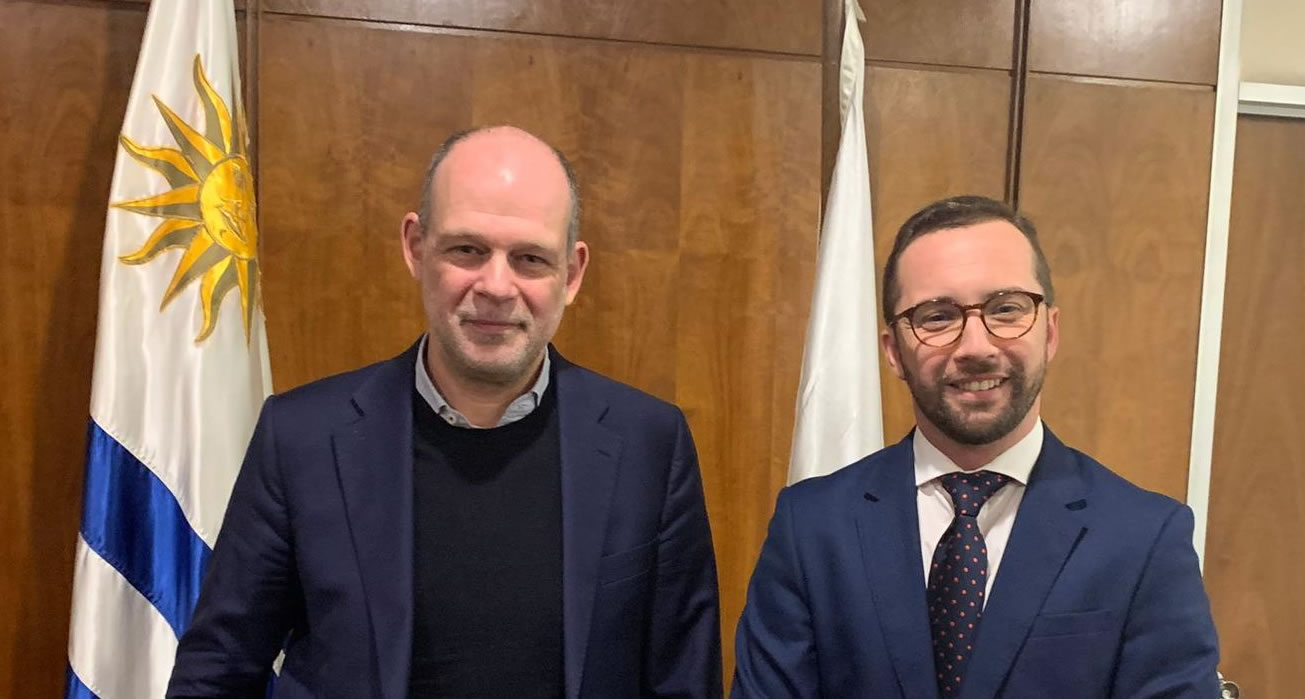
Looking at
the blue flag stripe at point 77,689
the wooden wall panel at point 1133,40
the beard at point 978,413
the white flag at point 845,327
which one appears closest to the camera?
the beard at point 978,413

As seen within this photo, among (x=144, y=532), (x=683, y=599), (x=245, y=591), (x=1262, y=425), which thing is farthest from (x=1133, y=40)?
(x=144, y=532)

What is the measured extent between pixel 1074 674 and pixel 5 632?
7.62ft

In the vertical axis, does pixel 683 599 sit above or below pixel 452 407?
below

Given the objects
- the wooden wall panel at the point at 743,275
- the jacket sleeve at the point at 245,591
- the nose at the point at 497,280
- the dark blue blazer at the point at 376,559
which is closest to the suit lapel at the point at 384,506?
the dark blue blazer at the point at 376,559

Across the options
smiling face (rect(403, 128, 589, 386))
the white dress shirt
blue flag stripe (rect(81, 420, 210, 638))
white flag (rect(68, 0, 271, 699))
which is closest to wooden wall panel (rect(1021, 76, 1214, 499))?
the white dress shirt

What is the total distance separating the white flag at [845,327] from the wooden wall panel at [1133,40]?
0.72 meters

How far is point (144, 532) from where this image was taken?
72.6 inches

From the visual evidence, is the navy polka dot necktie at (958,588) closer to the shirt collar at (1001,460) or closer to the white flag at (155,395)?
the shirt collar at (1001,460)

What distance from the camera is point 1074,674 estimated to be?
3.74ft

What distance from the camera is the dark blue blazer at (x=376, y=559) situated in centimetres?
131

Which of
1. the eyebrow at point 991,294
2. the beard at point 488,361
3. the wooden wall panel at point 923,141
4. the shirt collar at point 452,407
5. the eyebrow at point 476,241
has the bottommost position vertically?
the shirt collar at point 452,407

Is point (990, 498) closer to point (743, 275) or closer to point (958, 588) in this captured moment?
point (958, 588)

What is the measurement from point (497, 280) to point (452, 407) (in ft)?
0.75

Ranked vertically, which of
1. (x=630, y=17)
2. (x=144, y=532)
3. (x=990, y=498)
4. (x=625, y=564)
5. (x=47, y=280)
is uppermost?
(x=630, y=17)
